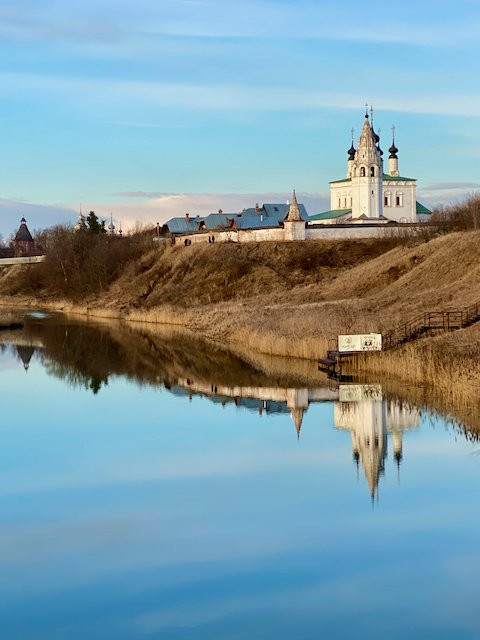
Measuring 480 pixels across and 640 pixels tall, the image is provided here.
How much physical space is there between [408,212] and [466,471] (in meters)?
110

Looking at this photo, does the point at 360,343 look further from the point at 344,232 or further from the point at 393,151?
the point at 393,151

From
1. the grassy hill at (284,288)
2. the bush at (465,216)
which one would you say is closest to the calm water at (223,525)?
the grassy hill at (284,288)

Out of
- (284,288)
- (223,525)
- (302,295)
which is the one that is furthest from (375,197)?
(223,525)

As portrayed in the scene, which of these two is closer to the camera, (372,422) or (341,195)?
(372,422)

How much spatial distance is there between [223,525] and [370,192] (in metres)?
107

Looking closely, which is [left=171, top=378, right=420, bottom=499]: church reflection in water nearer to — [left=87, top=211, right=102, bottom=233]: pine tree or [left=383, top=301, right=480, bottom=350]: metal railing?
[left=383, top=301, right=480, bottom=350]: metal railing

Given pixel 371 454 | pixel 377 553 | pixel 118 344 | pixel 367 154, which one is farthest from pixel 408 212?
pixel 377 553

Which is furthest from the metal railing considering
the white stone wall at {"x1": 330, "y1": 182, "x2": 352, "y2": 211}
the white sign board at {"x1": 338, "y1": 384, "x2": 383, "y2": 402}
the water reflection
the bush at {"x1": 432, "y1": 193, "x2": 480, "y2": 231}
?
the white stone wall at {"x1": 330, "y1": 182, "x2": 352, "y2": 211}

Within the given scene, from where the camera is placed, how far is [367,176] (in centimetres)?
12344

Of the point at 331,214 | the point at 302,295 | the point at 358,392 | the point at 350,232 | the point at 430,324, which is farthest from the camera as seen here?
the point at 331,214

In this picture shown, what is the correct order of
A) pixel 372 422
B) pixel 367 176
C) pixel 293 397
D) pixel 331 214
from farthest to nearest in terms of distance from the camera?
pixel 331 214 < pixel 367 176 < pixel 293 397 < pixel 372 422

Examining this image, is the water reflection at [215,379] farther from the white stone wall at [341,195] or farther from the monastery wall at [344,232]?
the white stone wall at [341,195]

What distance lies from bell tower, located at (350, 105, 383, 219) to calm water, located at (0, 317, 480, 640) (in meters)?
89.6

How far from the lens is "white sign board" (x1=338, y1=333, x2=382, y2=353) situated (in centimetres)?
4022
